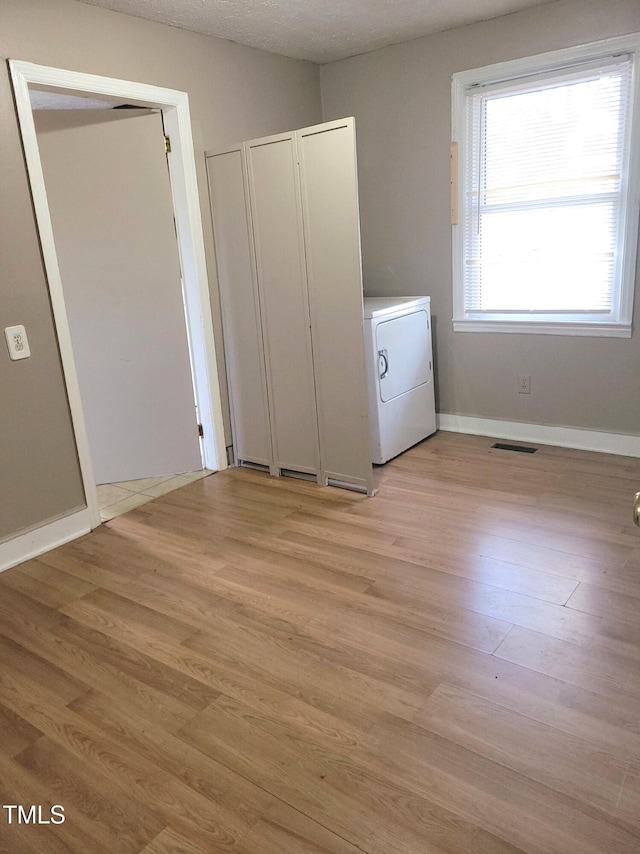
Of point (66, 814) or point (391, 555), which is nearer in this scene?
point (66, 814)

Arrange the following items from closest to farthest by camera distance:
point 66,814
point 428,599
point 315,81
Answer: point 66,814 → point 428,599 → point 315,81

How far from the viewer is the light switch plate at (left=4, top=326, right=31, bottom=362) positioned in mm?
2750

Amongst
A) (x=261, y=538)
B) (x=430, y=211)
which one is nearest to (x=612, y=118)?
(x=430, y=211)

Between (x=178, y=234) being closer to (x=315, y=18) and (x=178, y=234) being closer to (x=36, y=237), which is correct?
(x=36, y=237)

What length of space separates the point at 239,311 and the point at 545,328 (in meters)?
1.82

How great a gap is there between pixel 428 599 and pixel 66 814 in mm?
1356

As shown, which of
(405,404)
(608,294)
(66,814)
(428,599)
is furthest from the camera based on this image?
(405,404)

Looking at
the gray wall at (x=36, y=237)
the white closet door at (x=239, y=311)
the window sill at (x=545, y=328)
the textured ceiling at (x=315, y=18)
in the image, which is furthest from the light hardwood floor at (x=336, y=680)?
the textured ceiling at (x=315, y=18)

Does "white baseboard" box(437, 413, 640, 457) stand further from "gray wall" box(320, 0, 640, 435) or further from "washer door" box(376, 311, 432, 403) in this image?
"washer door" box(376, 311, 432, 403)

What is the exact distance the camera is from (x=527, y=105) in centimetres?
361

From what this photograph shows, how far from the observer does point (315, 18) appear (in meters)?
3.34

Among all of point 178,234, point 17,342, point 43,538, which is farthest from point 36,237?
point 43,538

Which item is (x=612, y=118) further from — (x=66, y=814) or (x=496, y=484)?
(x=66, y=814)

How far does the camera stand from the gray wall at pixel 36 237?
2701mm
